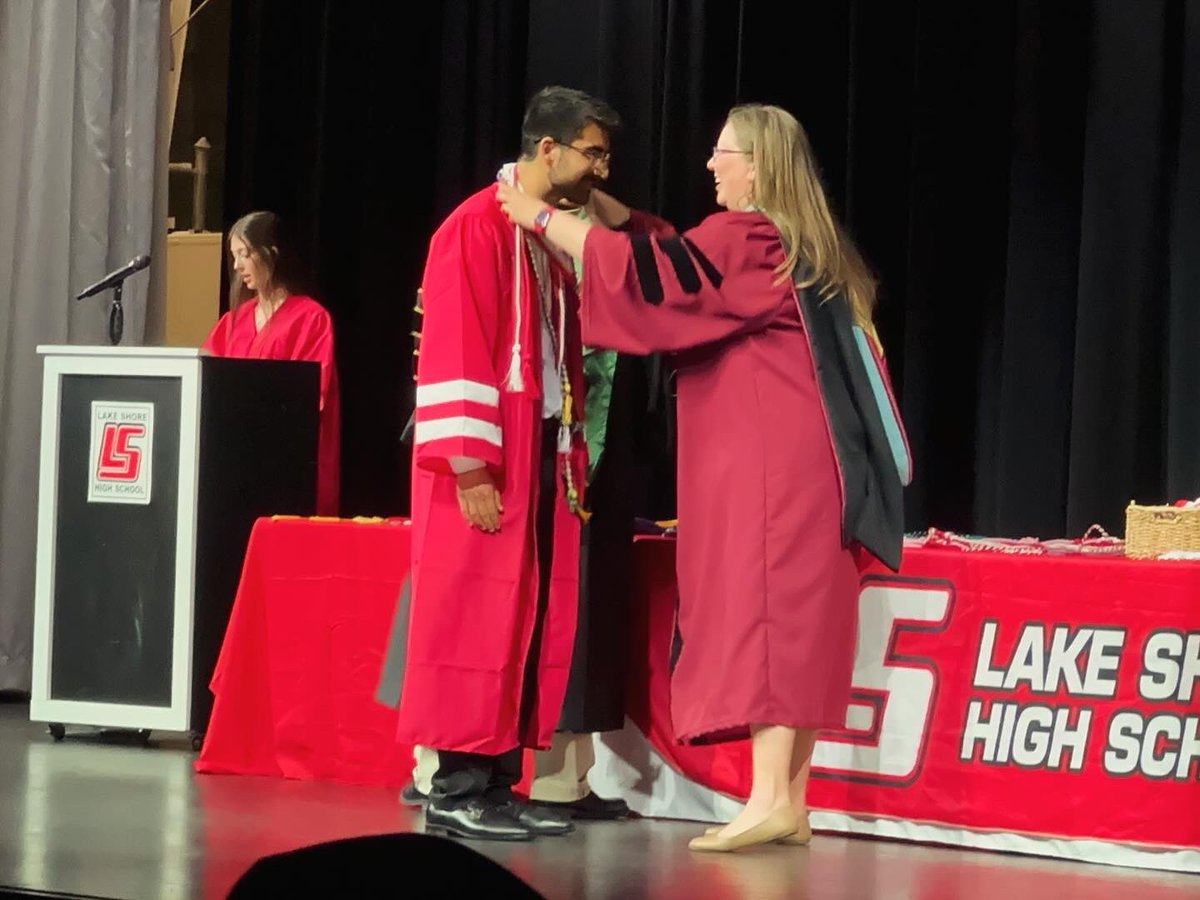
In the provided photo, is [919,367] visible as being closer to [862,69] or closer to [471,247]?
[862,69]

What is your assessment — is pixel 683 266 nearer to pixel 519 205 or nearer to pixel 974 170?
pixel 519 205

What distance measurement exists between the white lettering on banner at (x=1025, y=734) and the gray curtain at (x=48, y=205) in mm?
3504

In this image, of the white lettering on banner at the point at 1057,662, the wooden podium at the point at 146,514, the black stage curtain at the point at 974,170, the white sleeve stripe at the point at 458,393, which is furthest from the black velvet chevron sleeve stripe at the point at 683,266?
the wooden podium at the point at 146,514

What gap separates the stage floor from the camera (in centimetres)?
328

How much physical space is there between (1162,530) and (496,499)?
4.42 ft

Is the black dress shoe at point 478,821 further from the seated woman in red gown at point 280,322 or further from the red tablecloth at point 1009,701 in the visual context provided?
the seated woman in red gown at point 280,322

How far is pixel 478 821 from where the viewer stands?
3.67 m

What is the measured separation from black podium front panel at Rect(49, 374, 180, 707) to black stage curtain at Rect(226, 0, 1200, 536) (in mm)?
1339

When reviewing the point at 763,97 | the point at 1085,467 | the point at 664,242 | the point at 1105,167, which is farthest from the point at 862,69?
the point at 664,242

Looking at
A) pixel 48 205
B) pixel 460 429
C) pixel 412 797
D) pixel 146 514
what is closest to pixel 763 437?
pixel 460 429

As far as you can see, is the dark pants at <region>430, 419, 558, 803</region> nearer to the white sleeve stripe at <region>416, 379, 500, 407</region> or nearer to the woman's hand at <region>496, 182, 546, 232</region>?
the white sleeve stripe at <region>416, 379, 500, 407</region>

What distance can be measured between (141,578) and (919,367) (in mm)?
2130

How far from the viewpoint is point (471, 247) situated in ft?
12.0

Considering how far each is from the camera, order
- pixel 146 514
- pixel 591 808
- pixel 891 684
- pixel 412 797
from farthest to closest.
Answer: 1. pixel 146 514
2. pixel 412 797
3. pixel 591 808
4. pixel 891 684
